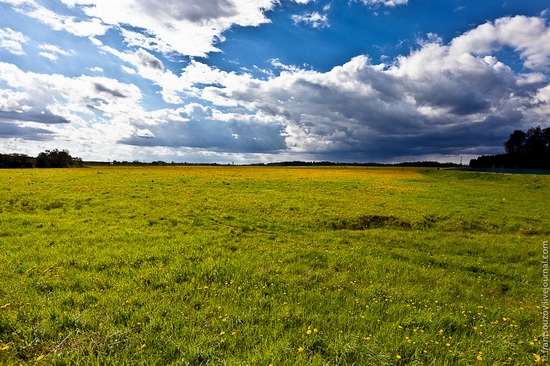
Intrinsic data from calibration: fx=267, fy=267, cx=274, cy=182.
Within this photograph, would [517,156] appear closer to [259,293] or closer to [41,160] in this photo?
[259,293]

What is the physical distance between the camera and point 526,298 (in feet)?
29.1

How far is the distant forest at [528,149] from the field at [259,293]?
384 feet

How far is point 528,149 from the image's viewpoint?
350 feet

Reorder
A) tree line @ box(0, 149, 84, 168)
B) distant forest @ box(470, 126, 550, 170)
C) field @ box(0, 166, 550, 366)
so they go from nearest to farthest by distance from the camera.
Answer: field @ box(0, 166, 550, 366), distant forest @ box(470, 126, 550, 170), tree line @ box(0, 149, 84, 168)

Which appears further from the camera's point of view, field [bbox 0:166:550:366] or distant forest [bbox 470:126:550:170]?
distant forest [bbox 470:126:550:170]

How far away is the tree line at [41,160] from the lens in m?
108

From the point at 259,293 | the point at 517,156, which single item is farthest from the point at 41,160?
the point at 517,156

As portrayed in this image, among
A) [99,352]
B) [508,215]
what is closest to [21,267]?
[99,352]

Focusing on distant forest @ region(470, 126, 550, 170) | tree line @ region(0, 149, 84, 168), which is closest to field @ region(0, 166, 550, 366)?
distant forest @ region(470, 126, 550, 170)

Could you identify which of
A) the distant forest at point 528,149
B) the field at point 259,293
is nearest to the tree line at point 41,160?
the field at point 259,293

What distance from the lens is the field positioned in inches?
205

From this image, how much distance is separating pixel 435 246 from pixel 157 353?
14.7 meters

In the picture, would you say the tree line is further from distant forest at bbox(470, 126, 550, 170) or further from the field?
distant forest at bbox(470, 126, 550, 170)

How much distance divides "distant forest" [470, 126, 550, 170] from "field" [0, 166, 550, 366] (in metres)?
117
